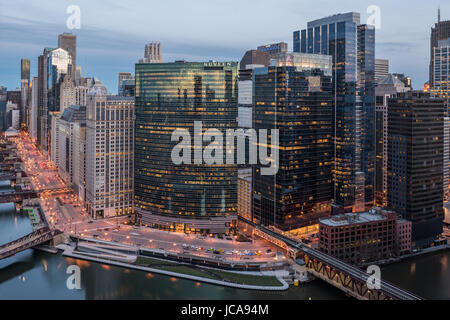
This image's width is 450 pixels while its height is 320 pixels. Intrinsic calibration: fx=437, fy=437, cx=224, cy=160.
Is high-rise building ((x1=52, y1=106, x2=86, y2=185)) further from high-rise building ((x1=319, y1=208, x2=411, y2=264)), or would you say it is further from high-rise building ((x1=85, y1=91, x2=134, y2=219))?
high-rise building ((x1=319, y1=208, x2=411, y2=264))

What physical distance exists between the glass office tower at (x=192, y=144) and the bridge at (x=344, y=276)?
22597 millimetres

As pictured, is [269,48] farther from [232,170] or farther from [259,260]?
[259,260]

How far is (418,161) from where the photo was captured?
100 meters

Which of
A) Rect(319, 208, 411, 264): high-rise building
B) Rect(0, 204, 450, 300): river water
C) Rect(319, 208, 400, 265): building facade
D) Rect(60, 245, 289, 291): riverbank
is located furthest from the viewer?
Rect(319, 208, 411, 264): high-rise building

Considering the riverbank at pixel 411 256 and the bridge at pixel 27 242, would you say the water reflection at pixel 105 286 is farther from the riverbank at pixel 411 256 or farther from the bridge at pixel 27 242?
the riverbank at pixel 411 256

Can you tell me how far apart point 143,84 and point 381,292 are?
77.8 m

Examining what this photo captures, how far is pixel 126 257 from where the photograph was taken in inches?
3627

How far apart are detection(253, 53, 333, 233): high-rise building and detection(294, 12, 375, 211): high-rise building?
6.28 metres

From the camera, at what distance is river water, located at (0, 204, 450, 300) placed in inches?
2960

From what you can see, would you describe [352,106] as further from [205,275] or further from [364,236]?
[205,275]

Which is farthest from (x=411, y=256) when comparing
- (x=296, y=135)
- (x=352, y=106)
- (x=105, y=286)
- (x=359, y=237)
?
(x=105, y=286)

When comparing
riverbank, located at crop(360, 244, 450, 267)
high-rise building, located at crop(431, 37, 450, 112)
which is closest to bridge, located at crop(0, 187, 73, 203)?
riverbank, located at crop(360, 244, 450, 267)
